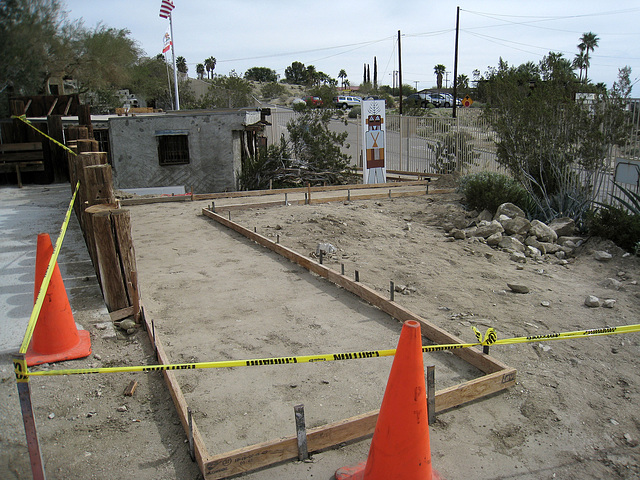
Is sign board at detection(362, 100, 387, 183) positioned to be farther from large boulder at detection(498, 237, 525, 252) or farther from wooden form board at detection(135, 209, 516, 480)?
wooden form board at detection(135, 209, 516, 480)

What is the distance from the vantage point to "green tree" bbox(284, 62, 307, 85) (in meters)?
114

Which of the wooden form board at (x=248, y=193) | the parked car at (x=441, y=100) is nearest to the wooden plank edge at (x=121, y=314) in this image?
the wooden form board at (x=248, y=193)

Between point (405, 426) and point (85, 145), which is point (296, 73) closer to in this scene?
point (85, 145)

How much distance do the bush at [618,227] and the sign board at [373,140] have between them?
8537 mm

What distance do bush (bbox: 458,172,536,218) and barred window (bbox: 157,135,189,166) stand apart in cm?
1058

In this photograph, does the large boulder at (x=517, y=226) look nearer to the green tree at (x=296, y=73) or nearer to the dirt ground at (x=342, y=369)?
the dirt ground at (x=342, y=369)

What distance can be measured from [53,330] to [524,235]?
28.2 feet

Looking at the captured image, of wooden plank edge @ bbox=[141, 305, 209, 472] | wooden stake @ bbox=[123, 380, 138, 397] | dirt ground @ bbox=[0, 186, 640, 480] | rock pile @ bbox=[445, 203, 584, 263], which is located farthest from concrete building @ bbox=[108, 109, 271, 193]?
wooden stake @ bbox=[123, 380, 138, 397]

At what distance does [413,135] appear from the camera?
2056cm

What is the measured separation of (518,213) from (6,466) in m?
10.3

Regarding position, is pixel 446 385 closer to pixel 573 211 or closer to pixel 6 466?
pixel 6 466

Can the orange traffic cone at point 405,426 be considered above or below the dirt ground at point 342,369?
above

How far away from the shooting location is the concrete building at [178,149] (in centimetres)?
1811

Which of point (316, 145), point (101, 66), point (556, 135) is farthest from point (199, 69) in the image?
point (556, 135)
